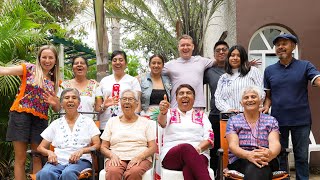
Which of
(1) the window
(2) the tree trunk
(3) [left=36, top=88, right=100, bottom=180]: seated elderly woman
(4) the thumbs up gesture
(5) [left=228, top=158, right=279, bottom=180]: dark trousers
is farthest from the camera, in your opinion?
(1) the window

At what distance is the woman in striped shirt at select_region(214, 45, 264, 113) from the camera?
4441 millimetres

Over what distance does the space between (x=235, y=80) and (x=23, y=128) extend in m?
2.40

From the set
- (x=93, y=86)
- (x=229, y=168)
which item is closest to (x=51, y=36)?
(x=93, y=86)

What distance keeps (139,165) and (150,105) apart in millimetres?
1025

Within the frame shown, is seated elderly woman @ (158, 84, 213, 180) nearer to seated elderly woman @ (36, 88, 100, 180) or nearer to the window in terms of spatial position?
seated elderly woman @ (36, 88, 100, 180)

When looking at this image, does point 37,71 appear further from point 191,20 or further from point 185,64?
point 191,20

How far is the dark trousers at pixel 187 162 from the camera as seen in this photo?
3.64 m

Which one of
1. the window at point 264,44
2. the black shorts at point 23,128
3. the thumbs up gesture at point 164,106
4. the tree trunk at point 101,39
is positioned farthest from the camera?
the window at point 264,44

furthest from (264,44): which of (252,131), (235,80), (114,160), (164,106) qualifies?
(114,160)

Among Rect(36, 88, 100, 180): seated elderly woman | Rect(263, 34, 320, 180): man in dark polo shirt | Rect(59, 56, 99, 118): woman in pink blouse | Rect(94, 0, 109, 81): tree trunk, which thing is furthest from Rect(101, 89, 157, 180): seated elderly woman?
Rect(94, 0, 109, 81): tree trunk

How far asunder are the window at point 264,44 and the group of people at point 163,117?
259 centimetres

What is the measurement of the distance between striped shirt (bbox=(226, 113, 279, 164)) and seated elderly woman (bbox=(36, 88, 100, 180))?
1.43 meters

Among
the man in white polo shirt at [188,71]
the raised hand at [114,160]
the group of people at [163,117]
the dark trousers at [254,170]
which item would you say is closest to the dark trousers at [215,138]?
the group of people at [163,117]

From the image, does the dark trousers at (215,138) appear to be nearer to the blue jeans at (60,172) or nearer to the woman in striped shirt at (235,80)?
the woman in striped shirt at (235,80)
